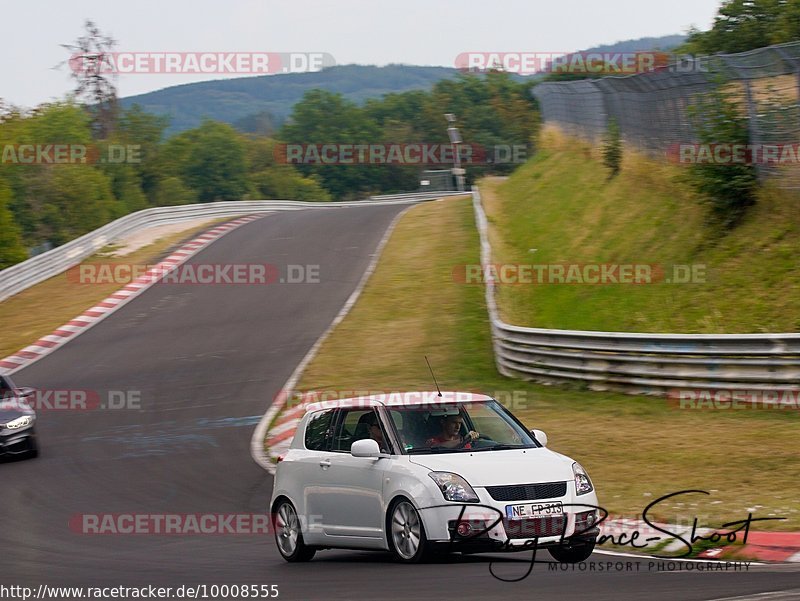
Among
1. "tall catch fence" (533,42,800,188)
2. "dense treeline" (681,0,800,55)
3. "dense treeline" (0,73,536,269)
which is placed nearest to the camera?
"tall catch fence" (533,42,800,188)

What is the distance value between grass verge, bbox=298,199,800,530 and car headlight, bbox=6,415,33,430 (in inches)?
217

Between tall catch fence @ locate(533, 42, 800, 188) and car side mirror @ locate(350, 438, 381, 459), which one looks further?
tall catch fence @ locate(533, 42, 800, 188)

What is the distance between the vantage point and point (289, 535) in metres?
10.2

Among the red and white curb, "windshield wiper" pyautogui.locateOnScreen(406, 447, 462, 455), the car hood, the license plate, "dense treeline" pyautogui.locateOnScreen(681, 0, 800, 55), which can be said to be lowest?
the red and white curb

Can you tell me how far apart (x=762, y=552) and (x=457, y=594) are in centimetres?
274

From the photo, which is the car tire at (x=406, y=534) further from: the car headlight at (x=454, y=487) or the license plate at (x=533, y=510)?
the license plate at (x=533, y=510)

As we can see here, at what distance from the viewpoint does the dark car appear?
1722 centimetres

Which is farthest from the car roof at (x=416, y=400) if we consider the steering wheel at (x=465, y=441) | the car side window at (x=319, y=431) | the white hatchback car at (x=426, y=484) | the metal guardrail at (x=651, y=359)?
the metal guardrail at (x=651, y=359)

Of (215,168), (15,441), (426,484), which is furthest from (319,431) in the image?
(215,168)

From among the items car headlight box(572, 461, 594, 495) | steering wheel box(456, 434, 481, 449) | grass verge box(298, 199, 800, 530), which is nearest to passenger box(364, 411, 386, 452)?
steering wheel box(456, 434, 481, 449)

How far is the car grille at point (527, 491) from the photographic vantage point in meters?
8.61

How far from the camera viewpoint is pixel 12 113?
99.1 m

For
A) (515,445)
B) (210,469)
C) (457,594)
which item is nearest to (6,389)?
(210,469)

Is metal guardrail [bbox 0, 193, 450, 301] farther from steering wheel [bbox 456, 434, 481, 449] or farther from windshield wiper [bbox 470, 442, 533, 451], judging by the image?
windshield wiper [bbox 470, 442, 533, 451]
